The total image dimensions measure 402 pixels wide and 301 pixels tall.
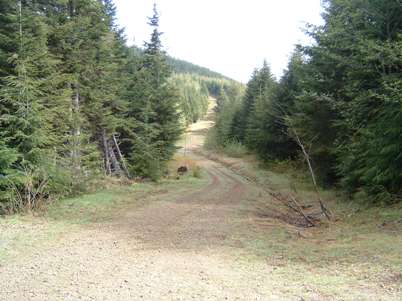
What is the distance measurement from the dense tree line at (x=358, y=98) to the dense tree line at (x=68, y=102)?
8.58 metres

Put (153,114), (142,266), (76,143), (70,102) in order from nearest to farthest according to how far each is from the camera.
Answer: (142,266) < (70,102) < (76,143) < (153,114)

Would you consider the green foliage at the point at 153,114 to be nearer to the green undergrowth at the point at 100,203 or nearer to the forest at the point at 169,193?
the forest at the point at 169,193

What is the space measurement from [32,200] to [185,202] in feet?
19.1

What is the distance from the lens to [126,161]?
2444 cm

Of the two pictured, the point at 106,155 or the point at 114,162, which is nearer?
the point at 106,155

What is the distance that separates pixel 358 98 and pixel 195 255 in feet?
28.6

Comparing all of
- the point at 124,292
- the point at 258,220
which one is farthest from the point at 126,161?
the point at 124,292

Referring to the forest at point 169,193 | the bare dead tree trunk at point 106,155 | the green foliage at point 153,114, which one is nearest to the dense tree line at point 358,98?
the forest at point 169,193

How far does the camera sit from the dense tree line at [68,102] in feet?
41.1

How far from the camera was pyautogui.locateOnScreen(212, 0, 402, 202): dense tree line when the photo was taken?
11.9 metres

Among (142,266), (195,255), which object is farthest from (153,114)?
(142,266)

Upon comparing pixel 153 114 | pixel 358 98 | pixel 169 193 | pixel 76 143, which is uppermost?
pixel 358 98

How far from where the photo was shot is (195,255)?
791 centimetres

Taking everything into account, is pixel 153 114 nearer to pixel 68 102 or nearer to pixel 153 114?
pixel 153 114
